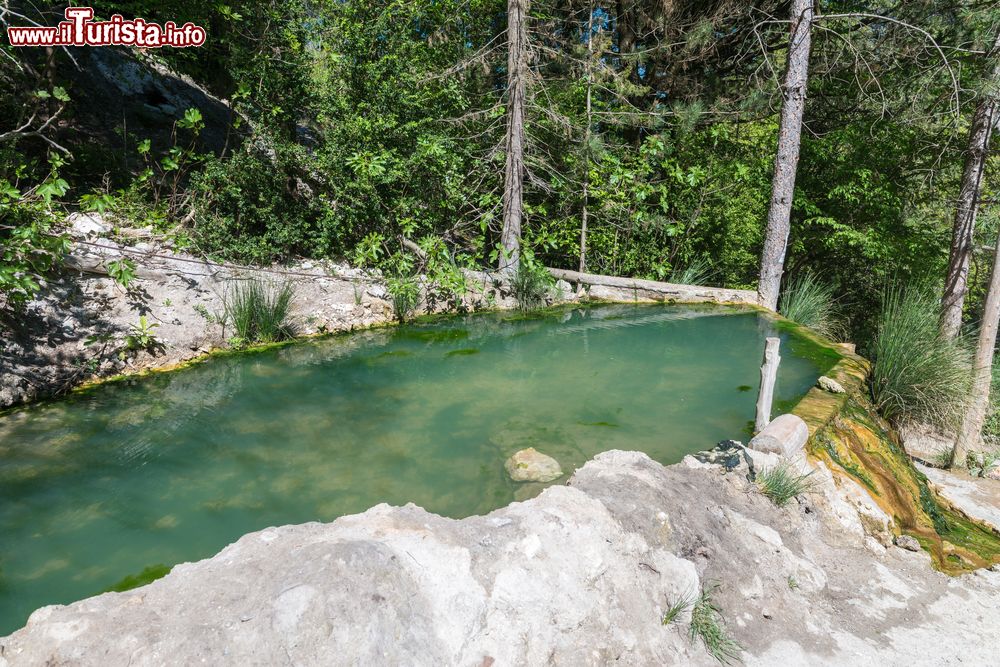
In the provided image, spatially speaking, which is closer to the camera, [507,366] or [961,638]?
[961,638]

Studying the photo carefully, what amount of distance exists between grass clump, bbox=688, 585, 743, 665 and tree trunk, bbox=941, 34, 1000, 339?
5.67 metres

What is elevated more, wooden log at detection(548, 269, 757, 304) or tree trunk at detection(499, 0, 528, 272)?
tree trunk at detection(499, 0, 528, 272)

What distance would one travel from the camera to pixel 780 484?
11.3 feet

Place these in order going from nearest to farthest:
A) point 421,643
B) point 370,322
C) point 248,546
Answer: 1. point 421,643
2. point 248,546
3. point 370,322

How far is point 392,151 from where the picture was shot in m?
8.15

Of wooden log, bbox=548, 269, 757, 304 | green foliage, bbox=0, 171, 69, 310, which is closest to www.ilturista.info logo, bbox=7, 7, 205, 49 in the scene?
green foliage, bbox=0, 171, 69, 310

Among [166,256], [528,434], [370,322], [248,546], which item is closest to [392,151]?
[370,322]

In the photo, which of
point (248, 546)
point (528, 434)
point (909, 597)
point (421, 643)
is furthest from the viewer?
point (528, 434)

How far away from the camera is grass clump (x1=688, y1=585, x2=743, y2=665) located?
8.56 feet

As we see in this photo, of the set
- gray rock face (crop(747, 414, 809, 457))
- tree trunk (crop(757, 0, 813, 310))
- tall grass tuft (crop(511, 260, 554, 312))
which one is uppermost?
tree trunk (crop(757, 0, 813, 310))

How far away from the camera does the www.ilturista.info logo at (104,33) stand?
19.2 feet

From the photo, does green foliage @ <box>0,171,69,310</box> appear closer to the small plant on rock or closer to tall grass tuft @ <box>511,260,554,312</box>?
the small plant on rock

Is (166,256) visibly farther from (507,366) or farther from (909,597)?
(909,597)

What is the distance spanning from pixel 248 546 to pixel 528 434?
7.92ft
